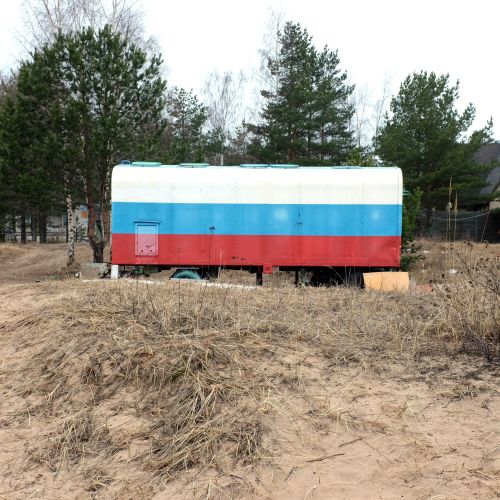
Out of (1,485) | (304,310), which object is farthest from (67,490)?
(304,310)

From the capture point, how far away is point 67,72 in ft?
50.2

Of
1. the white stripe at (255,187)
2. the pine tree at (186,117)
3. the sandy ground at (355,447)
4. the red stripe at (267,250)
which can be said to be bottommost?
the sandy ground at (355,447)

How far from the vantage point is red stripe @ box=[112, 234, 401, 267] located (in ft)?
40.0

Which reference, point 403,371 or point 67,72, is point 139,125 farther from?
point 403,371

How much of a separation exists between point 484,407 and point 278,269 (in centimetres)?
899

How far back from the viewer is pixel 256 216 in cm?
1218

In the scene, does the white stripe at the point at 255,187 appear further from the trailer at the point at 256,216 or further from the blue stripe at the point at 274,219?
the blue stripe at the point at 274,219

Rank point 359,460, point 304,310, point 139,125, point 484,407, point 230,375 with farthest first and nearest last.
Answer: point 139,125
point 304,310
point 230,375
point 484,407
point 359,460

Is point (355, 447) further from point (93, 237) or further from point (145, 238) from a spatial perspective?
point (93, 237)

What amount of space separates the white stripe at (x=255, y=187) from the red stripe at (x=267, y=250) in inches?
34.7

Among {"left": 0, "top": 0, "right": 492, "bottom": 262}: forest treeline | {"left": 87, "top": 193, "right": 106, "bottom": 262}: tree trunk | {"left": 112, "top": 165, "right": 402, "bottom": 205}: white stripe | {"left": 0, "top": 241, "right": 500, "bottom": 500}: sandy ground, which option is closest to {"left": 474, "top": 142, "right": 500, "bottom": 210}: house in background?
{"left": 0, "top": 0, "right": 492, "bottom": 262}: forest treeline

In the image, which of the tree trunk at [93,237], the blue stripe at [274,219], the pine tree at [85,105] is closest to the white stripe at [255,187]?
the blue stripe at [274,219]

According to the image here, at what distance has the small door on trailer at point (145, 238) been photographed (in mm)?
12164

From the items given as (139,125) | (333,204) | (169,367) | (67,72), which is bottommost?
(169,367)
